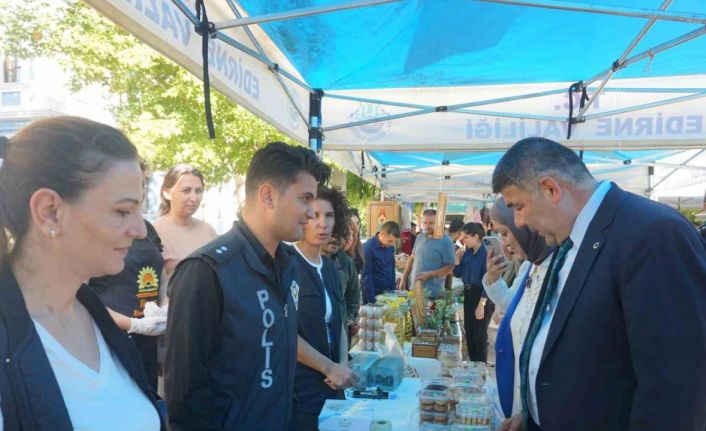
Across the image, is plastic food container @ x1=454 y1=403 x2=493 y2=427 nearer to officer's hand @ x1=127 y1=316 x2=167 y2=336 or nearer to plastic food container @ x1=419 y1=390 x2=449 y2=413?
plastic food container @ x1=419 y1=390 x2=449 y2=413

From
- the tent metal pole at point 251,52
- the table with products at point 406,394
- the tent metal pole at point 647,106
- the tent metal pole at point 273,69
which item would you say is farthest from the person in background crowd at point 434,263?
the tent metal pole at point 251,52

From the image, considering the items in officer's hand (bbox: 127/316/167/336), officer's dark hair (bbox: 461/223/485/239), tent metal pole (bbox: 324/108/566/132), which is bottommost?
officer's hand (bbox: 127/316/167/336)

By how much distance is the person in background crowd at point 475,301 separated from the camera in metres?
5.94

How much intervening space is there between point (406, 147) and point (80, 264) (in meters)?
3.92

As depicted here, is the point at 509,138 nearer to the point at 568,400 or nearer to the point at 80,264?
the point at 568,400

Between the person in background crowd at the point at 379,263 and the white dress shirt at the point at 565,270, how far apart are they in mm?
4503

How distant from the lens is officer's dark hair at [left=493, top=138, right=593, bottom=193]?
5.64 feet

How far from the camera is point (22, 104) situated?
52.6 ft

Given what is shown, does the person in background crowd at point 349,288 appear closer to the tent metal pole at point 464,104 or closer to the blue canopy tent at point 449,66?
the blue canopy tent at point 449,66

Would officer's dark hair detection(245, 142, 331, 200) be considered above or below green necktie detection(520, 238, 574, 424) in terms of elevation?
above

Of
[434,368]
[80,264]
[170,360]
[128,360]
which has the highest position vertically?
[80,264]

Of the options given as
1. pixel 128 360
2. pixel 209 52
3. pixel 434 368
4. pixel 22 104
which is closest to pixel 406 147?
pixel 434 368

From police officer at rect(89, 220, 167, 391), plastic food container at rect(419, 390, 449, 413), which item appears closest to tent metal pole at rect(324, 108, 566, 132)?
police officer at rect(89, 220, 167, 391)

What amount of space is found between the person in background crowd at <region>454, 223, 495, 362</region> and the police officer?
3949mm
